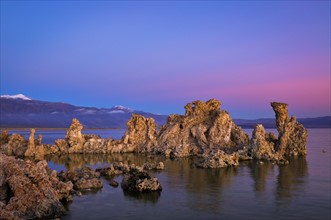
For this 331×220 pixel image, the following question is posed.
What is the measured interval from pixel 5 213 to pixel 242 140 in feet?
181

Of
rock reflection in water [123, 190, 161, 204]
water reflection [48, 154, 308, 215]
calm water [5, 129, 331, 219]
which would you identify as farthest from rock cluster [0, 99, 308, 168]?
rock reflection in water [123, 190, 161, 204]

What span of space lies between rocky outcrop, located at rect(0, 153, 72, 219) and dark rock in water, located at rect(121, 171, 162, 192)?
10.1 m

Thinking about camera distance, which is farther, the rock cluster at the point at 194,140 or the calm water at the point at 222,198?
the rock cluster at the point at 194,140

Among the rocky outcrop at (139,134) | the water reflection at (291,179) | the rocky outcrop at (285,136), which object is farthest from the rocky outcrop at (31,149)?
the water reflection at (291,179)

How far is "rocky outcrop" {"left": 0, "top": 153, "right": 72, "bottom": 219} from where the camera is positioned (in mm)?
28125

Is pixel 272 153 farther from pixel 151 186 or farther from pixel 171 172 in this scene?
pixel 151 186

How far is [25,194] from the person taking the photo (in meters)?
29.0

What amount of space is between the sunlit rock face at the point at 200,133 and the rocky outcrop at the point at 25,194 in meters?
44.1

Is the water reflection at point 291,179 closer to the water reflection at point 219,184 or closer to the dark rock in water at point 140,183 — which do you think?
the water reflection at point 219,184

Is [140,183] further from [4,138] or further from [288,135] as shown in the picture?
[4,138]

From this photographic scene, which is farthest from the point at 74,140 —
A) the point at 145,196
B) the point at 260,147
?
the point at 145,196

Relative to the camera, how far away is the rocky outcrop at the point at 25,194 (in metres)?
28.1

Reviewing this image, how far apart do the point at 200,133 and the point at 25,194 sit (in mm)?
50291

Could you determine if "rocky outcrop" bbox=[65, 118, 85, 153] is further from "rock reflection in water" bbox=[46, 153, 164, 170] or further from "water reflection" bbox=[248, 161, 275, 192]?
"water reflection" bbox=[248, 161, 275, 192]
